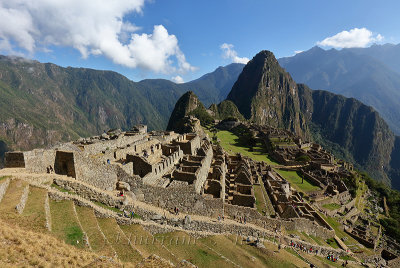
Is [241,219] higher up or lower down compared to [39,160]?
lower down

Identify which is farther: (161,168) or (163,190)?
(161,168)

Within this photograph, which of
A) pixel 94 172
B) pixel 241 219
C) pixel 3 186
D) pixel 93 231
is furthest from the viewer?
pixel 241 219

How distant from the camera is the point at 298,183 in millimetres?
48844

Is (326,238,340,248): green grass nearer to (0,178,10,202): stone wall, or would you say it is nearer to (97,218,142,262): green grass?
(97,218,142,262): green grass

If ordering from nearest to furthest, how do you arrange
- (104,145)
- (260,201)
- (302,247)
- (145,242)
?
1. (145,242)
2. (302,247)
3. (104,145)
4. (260,201)

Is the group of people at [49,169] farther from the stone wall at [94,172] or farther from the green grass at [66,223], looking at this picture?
the green grass at [66,223]

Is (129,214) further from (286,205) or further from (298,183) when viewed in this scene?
(298,183)

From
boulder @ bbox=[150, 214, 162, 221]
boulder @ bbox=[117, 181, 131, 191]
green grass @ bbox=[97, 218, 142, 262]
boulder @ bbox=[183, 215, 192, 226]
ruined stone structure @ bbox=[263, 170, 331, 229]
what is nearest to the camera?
green grass @ bbox=[97, 218, 142, 262]

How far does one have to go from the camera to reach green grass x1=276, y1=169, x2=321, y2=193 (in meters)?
45.9

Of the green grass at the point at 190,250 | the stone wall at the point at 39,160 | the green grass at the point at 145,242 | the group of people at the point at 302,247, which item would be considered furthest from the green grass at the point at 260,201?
the stone wall at the point at 39,160

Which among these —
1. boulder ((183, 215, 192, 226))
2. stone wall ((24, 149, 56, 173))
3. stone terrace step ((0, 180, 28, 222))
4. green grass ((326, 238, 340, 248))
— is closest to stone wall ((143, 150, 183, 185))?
boulder ((183, 215, 192, 226))

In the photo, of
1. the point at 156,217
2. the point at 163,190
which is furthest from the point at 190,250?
the point at 163,190

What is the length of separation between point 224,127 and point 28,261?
113353 mm

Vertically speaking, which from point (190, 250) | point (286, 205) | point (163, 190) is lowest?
point (286, 205)
